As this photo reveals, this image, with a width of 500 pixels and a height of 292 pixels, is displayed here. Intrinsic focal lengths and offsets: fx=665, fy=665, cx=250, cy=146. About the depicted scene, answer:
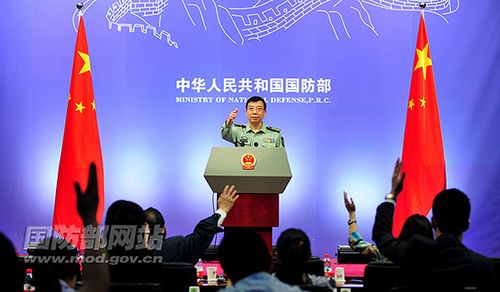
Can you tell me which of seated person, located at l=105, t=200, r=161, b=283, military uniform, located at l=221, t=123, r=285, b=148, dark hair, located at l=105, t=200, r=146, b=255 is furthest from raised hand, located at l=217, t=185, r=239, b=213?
military uniform, located at l=221, t=123, r=285, b=148

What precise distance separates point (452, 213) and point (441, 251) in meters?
0.19

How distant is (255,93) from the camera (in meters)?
7.14

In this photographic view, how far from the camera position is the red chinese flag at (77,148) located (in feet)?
20.3

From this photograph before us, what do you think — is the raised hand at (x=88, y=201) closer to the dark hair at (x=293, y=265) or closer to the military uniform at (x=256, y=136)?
the dark hair at (x=293, y=265)

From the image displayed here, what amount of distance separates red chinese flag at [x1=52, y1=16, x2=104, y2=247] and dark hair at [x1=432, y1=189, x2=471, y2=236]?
4.03 metres

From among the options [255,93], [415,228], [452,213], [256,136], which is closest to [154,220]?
[415,228]

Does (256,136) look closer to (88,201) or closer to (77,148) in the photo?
(77,148)

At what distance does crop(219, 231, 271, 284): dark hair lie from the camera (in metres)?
2.28

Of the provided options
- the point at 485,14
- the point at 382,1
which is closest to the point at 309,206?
the point at 382,1

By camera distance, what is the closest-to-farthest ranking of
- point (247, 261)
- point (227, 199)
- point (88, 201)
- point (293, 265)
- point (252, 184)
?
1. point (88, 201)
2. point (247, 261)
3. point (293, 265)
4. point (227, 199)
5. point (252, 184)

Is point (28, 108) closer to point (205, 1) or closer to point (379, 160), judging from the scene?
point (205, 1)

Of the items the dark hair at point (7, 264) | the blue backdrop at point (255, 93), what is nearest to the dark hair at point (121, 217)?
the dark hair at point (7, 264)

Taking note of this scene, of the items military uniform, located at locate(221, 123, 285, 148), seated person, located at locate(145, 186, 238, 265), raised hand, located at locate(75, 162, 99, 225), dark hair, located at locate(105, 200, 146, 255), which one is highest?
military uniform, located at locate(221, 123, 285, 148)

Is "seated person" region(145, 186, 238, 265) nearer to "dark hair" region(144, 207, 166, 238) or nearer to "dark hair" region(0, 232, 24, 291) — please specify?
"dark hair" region(144, 207, 166, 238)
